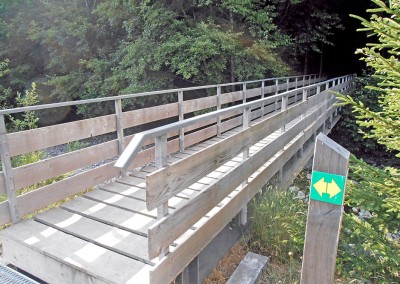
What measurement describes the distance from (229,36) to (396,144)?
668 cm

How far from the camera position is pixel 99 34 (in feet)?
40.3

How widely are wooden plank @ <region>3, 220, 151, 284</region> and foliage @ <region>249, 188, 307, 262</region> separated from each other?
155 centimetres

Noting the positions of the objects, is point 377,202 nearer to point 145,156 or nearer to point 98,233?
point 98,233

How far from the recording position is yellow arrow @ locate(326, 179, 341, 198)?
1.70 m

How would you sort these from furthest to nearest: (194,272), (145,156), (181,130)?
(181,130) < (145,156) < (194,272)

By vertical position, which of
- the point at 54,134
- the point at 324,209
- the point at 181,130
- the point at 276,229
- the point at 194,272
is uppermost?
the point at 54,134

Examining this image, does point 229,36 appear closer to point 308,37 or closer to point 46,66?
point 308,37

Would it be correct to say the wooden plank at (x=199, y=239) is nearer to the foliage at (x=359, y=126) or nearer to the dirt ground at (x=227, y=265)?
the dirt ground at (x=227, y=265)

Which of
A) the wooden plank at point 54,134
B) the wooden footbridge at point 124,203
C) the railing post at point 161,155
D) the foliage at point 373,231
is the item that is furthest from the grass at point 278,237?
the wooden plank at point 54,134

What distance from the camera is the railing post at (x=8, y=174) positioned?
270cm

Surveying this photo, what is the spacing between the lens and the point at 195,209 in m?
2.32

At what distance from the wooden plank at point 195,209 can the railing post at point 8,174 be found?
1.62m

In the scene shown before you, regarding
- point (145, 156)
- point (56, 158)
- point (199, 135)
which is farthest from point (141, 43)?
point (56, 158)

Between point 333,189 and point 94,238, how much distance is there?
6.13ft
